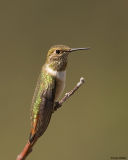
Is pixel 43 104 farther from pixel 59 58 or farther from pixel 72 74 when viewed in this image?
pixel 72 74

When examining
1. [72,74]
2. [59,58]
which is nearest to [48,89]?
[59,58]

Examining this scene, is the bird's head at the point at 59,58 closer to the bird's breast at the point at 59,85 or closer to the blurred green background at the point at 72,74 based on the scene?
the bird's breast at the point at 59,85

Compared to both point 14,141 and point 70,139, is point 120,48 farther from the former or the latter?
point 14,141

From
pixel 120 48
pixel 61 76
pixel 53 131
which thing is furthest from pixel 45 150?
pixel 61 76

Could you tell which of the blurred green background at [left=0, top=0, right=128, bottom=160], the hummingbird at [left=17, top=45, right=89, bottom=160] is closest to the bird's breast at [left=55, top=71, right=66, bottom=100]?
the hummingbird at [left=17, top=45, right=89, bottom=160]

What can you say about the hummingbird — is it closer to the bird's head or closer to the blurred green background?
the bird's head

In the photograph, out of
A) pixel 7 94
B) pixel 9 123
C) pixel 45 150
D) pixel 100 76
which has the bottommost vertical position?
pixel 45 150
